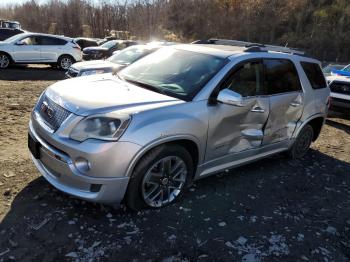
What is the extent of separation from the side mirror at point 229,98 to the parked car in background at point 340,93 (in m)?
6.18

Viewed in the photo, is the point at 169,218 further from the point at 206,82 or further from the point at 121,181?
the point at 206,82

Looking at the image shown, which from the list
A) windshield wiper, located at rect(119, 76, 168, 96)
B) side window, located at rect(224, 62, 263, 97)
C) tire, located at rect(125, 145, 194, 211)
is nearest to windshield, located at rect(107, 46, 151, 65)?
windshield wiper, located at rect(119, 76, 168, 96)

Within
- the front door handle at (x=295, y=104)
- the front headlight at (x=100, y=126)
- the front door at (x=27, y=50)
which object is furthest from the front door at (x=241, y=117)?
the front door at (x=27, y=50)

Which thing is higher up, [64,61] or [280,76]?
[280,76]

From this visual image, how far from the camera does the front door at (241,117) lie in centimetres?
418

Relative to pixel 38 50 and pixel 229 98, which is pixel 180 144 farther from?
pixel 38 50

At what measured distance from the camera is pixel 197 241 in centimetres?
357

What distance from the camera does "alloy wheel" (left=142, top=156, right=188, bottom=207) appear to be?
3.82 m

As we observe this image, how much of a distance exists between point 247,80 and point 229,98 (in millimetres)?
693

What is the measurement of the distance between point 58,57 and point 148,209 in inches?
530

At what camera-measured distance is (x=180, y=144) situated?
3949 millimetres

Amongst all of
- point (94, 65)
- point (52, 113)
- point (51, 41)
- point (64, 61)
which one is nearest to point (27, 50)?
point (51, 41)

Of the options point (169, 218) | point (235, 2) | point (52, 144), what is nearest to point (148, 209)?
point (169, 218)

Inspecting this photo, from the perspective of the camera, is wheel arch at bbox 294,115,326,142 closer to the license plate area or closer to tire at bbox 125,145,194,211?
tire at bbox 125,145,194,211
